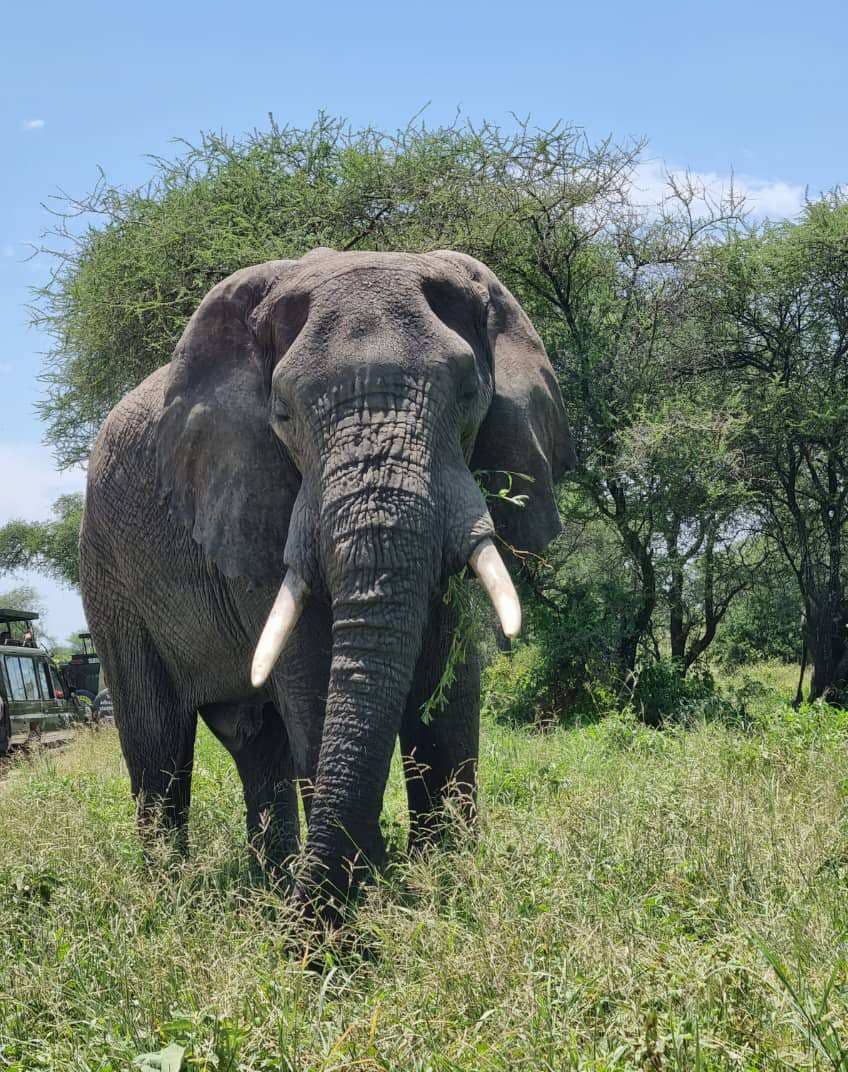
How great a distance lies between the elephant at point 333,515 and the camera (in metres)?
4.11

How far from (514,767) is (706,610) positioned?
21.9 feet

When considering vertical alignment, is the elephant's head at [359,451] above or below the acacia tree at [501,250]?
below

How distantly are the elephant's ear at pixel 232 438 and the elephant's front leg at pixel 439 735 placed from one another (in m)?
0.70

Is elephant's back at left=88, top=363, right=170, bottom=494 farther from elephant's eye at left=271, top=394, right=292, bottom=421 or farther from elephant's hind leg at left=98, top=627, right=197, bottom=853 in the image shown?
elephant's eye at left=271, top=394, right=292, bottom=421

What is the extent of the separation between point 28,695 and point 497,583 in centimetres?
1297

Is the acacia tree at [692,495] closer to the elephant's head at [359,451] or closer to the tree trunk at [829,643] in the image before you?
the tree trunk at [829,643]

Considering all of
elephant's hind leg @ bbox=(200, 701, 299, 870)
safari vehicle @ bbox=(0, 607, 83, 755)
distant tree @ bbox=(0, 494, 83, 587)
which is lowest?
elephant's hind leg @ bbox=(200, 701, 299, 870)

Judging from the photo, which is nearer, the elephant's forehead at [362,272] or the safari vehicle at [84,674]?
the elephant's forehead at [362,272]

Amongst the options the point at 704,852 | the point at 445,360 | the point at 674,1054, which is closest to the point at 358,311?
the point at 445,360

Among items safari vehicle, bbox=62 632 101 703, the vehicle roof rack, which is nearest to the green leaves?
the vehicle roof rack

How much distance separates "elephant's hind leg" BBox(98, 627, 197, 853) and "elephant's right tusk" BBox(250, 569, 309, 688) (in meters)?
2.20

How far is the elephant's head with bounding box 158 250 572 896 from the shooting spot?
4.10 metres

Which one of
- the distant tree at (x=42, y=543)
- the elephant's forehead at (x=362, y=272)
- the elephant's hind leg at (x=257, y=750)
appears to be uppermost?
the distant tree at (x=42, y=543)

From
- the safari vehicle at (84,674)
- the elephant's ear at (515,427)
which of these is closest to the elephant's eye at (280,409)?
the elephant's ear at (515,427)
